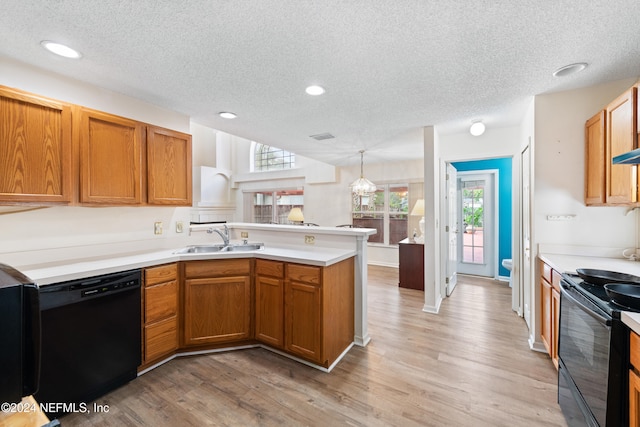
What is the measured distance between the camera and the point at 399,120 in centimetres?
320

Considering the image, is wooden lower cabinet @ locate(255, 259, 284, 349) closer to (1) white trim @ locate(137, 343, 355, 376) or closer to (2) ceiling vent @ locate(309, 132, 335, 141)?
(1) white trim @ locate(137, 343, 355, 376)

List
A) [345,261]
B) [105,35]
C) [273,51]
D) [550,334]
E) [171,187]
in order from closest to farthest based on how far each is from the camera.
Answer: [105,35] → [273,51] → [550,334] → [345,261] → [171,187]

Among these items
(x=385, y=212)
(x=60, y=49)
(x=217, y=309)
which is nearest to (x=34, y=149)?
(x=60, y=49)

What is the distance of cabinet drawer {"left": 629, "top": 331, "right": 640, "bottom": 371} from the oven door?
0.27ft

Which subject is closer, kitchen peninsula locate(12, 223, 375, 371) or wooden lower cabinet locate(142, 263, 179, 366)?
kitchen peninsula locate(12, 223, 375, 371)

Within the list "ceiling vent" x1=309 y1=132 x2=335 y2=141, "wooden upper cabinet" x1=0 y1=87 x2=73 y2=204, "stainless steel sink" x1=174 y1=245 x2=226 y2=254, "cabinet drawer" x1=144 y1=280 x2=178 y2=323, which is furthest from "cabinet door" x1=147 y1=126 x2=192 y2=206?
"ceiling vent" x1=309 y1=132 x2=335 y2=141

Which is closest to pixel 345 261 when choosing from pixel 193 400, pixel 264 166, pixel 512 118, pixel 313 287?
pixel 313 287

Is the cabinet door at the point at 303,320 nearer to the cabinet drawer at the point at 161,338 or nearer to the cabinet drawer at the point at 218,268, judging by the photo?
the cabinet drawer at the point at 218,268

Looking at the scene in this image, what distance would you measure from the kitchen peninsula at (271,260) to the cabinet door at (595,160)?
73.0 inches

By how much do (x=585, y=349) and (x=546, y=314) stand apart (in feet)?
2.99

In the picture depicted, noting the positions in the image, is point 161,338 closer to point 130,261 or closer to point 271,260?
point 130,261

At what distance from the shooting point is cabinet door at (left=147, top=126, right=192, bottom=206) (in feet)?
8.34

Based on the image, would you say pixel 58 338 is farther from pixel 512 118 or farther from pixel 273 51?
pixel 512 118

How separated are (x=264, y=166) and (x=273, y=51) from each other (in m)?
6.40
